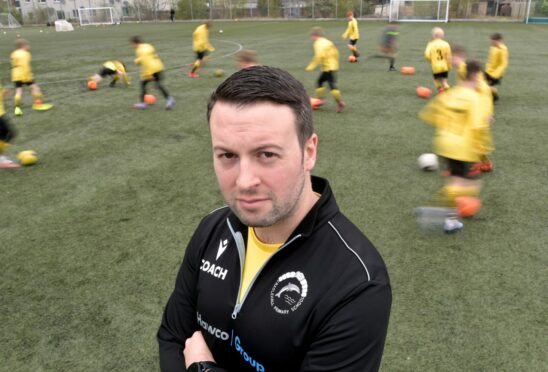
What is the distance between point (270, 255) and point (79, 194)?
5.96 meters

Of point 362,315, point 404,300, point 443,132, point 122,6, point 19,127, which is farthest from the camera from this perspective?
point 122,6

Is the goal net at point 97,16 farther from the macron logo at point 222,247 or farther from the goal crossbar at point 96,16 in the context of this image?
the macron logo at point 222,247

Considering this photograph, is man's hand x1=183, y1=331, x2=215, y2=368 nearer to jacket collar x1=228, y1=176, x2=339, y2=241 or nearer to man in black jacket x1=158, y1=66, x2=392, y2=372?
man in black jacket x1=158, y1=66, x2=392, y2=372

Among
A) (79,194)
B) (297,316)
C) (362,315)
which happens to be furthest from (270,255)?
(79,194)

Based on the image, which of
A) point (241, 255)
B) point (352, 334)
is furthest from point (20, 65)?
point (352, 334)

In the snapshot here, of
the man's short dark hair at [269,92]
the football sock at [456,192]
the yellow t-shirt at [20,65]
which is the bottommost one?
the football sock at [456,192]

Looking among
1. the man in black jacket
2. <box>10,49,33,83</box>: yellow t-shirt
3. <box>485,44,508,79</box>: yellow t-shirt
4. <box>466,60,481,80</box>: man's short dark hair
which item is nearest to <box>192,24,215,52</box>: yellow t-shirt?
<box>10,49,33,83</box>: yellow t-shirt

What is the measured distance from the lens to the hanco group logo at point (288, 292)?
1647 mm

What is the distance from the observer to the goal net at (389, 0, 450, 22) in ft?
130

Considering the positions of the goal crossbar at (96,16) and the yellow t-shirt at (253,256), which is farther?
the goal crossbar at (96,16)

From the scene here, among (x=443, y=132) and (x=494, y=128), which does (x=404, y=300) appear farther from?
(x=494, y=128)

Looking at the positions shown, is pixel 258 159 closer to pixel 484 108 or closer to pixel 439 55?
pixel 484 108

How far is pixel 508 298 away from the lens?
14.3 feet

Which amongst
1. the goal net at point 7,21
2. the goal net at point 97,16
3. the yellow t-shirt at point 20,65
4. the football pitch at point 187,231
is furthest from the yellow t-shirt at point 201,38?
the goal net at point 7,21
